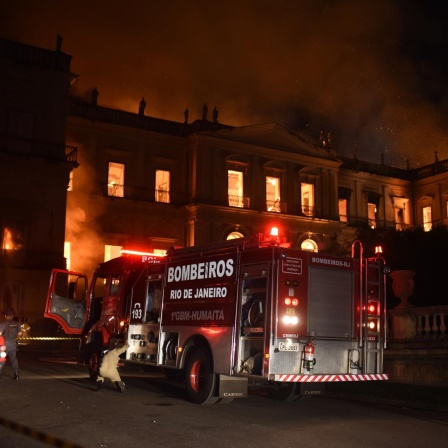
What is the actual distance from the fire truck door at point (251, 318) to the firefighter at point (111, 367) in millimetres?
3029

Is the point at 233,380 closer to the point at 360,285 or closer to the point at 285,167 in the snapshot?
the point at 360,285

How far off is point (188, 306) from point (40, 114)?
2609 cm

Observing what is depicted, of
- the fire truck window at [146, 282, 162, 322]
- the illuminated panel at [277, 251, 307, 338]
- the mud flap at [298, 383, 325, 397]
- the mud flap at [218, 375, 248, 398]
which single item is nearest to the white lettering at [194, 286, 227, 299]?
the illuminated panel at [277, 251, 307, 338]

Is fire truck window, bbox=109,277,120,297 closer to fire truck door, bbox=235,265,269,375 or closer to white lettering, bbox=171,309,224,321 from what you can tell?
white lettering, bbox=171,309,224,321

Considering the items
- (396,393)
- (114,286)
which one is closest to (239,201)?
(114,286)

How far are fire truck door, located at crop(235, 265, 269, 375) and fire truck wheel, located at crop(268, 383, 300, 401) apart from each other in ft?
5.07

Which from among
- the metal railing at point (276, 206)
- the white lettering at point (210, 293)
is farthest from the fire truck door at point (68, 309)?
the metal railing at point (276, 206)

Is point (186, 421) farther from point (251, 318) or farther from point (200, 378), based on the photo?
point (251, 318)

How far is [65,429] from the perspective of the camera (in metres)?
8.41

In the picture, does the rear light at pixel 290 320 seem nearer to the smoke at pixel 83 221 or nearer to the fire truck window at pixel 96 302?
the fire truck window at pixel 96 302

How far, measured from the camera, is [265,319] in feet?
32.6

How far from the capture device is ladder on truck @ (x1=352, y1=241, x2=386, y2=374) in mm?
10984

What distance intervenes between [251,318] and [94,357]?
17.5 ft

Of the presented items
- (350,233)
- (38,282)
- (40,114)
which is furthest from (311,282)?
(350,233)
